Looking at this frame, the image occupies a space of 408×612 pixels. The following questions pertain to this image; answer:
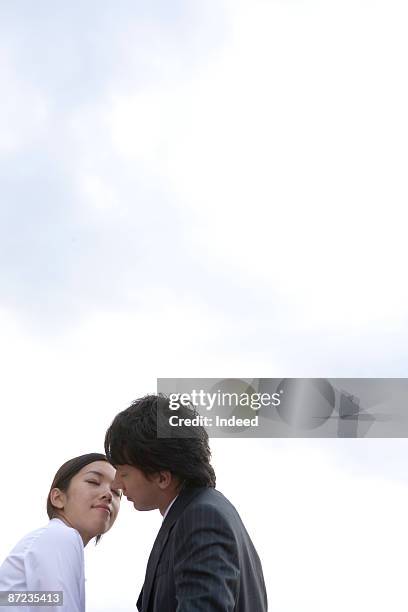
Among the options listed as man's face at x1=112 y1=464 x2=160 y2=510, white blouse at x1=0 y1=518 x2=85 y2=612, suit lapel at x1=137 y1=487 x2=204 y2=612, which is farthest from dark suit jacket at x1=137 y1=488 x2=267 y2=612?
white blouse at x1=0 y1=518 x2=85 y2=612

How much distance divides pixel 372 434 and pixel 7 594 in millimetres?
3547

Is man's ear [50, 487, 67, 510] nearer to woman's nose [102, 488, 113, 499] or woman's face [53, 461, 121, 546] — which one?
woman's face [53, 461, 121, 546]

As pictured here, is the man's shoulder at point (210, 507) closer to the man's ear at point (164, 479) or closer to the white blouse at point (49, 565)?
the man's ear at point (164, 479)

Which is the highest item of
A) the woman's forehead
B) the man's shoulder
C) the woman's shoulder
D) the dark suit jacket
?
the woman's forehead

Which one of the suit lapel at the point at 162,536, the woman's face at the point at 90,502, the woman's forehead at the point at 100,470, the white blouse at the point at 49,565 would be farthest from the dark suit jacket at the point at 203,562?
the woman's forehead at the point at 100,470

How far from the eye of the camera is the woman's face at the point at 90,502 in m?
4.44

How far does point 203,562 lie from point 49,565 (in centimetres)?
143

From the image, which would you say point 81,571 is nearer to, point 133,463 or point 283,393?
point 133,463

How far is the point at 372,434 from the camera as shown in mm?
6633

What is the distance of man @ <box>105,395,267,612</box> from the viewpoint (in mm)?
2834

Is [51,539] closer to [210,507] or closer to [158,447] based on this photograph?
[158,447]

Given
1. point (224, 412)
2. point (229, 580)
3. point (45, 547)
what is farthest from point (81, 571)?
point (224, 412)

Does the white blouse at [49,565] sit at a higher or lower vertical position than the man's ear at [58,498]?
lower

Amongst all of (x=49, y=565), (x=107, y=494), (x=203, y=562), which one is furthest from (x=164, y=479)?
(x=107, y=494)
